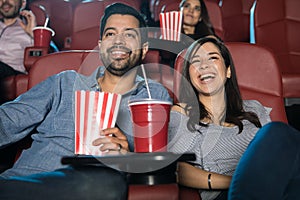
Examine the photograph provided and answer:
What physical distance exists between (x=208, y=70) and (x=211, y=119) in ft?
0.42

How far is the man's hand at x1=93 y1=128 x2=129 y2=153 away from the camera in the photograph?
0.73 m

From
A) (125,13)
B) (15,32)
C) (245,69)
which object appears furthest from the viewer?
(15,32)

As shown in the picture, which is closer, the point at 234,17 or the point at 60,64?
the point at 60,64

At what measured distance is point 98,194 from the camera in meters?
0.58

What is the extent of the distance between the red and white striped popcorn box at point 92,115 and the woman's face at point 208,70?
1.11 feet

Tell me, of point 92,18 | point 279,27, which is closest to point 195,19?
point 279,27

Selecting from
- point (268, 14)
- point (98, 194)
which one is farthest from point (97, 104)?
point (268, 14)

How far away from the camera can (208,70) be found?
1.02m

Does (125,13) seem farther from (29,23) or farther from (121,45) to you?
(29,23)

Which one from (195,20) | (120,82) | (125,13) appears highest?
(195,20)

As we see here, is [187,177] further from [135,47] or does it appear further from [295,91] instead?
[295,91]

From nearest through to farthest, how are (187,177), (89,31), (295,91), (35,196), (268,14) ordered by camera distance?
(35,196)
(187,177)
(295,91)
(268,14)
(89,31)

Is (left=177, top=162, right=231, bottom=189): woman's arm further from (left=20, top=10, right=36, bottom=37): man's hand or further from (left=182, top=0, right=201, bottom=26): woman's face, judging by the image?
(left=20, top=10, right=36, bottom=37): man's hand

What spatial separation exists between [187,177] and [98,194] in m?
0.32
